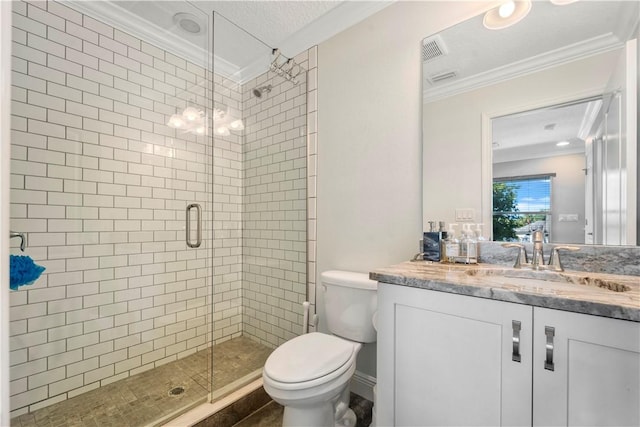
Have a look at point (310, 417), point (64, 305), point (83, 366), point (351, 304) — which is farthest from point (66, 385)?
point (351, 304)

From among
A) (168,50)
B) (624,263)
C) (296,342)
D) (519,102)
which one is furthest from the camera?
(168,50)

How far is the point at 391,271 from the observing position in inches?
45.6

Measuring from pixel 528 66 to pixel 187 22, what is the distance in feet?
6.94

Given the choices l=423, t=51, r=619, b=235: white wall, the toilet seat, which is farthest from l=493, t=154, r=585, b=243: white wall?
the toilet seat

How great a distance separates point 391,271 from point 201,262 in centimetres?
164

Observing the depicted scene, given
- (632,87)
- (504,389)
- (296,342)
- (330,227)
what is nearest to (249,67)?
(330,227)

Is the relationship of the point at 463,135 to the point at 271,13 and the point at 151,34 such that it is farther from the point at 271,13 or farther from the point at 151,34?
the point at 151,34

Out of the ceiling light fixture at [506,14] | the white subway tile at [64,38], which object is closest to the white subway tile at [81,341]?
the white subway tile at [64,38]

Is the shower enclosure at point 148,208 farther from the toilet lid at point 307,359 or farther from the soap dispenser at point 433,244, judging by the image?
the soap dispenser at point 433,244

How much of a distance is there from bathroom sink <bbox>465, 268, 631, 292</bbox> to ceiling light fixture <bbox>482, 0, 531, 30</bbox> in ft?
3.79

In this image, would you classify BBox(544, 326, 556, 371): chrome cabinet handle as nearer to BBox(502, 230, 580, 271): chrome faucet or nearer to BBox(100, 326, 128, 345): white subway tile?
BBox(502, 230, 580, 271): chrome faucet

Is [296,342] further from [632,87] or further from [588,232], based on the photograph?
[632,87]

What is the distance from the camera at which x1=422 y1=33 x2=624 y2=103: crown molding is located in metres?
1.15

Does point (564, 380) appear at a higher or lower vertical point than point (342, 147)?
lower
